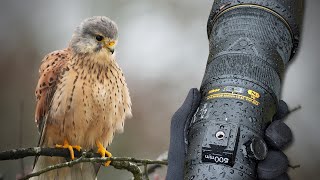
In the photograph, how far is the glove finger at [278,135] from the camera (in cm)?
129

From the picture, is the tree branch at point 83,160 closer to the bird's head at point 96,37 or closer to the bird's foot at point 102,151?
the bird's foot at point 102,151

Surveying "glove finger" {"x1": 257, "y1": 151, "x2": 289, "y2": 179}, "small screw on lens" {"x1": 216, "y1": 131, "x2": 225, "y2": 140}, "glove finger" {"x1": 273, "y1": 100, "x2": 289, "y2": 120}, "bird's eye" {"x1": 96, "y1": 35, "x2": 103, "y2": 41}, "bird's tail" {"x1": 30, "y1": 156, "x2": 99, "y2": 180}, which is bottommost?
"bird's tail" {"x1": 30, "y1": 156, "x2": 99, "y2": 180}

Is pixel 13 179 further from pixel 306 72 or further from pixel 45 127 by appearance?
pixel 306 72

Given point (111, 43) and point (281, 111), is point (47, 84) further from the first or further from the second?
point (281, 111)

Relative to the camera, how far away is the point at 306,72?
289 cm

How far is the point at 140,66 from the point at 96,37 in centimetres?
50

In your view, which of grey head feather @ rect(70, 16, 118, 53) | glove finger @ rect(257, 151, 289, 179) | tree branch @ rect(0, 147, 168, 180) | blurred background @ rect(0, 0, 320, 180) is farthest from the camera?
blurred background @ rect(0, 0, 320, 180)

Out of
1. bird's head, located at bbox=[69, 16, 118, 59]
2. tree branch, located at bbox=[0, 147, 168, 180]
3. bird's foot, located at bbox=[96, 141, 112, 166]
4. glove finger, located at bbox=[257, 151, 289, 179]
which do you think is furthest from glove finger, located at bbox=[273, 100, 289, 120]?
bird's foot, located at bbox=[96, 141, 112, 166]

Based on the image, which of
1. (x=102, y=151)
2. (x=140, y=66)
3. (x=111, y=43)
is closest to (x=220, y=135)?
(x=111, y=43)

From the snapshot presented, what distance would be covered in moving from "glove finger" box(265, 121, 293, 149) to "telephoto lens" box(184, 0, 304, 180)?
2 cm

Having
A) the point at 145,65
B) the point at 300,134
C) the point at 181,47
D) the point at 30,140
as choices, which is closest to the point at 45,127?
the point at 30,140

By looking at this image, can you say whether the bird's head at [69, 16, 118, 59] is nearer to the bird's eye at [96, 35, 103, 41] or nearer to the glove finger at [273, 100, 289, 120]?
the bird's eye at [96, 35, 103, 41]

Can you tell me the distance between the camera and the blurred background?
2.43 m

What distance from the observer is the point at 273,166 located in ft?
4.20
